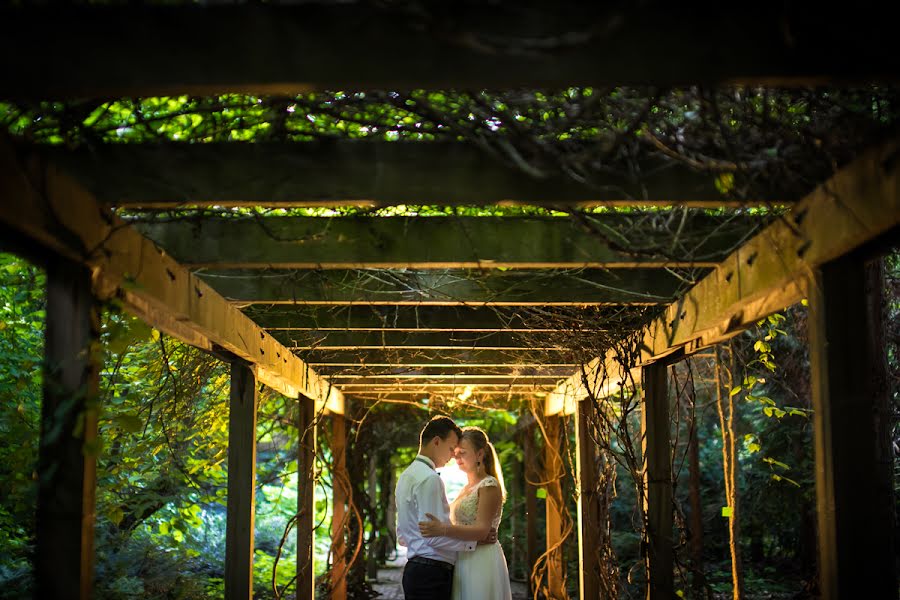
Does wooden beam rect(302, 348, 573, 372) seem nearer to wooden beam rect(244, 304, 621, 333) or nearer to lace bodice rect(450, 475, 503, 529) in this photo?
lace bodice rect(450, 475, 503, 529)

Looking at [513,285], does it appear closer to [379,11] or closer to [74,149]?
[74,149]

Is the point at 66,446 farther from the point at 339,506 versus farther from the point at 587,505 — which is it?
the point at 339,506

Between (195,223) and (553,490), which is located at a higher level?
(195,223)

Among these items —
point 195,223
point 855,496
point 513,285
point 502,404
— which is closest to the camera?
point 855,496

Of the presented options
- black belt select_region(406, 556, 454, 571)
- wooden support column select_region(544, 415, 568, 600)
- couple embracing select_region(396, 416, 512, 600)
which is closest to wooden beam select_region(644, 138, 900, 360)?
couple embracing select_region(396, 416, 512, 600)

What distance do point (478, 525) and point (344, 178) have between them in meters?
4.08

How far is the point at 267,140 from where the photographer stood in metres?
3.05

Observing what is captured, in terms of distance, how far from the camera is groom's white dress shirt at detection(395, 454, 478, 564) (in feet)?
20.0

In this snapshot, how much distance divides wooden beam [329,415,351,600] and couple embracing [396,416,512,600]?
10.4ft

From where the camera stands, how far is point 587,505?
25.5ft

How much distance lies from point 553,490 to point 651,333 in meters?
5.58

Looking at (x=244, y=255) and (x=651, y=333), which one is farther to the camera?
(x=651, y=333)

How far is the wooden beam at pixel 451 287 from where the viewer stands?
14.9ft

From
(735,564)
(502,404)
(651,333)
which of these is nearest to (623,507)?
(502,404)
